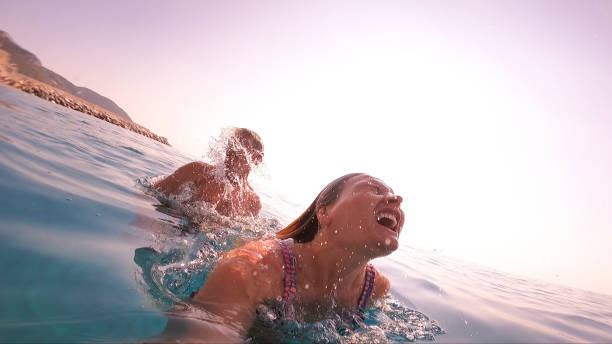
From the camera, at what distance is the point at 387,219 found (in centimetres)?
230

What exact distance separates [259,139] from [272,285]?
309 centimetres

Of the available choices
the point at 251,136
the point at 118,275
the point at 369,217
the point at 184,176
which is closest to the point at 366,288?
the point at 369,217

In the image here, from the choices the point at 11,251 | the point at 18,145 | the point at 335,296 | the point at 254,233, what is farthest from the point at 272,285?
the point at 18,145

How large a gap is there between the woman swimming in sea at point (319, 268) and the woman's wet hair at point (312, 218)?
1cm

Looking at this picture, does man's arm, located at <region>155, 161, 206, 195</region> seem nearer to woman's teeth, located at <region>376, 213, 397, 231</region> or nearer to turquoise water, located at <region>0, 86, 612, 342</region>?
turquoise water, located at <region>0, 86, 612, 342</region>

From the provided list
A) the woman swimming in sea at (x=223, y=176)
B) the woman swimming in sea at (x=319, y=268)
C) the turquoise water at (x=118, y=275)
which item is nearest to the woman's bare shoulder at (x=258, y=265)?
the woman swimming in sea at (x=319, y=268)

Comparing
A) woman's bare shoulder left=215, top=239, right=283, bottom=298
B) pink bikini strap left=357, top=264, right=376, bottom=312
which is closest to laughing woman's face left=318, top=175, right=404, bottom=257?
woman's bare shoulder left=215, top=239, right=283, bottom=298

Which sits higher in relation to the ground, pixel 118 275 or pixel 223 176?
pixel 223 176

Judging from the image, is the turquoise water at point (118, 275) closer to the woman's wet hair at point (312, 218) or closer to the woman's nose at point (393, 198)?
the woman's wet hair at point (312, 218)

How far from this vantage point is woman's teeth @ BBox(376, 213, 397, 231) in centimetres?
219

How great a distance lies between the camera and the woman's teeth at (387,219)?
86.0 inches

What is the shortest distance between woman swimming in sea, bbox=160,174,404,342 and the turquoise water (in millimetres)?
200

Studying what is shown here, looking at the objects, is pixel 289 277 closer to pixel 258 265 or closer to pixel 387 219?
pixel 258 265

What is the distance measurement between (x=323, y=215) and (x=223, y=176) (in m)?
2.63
